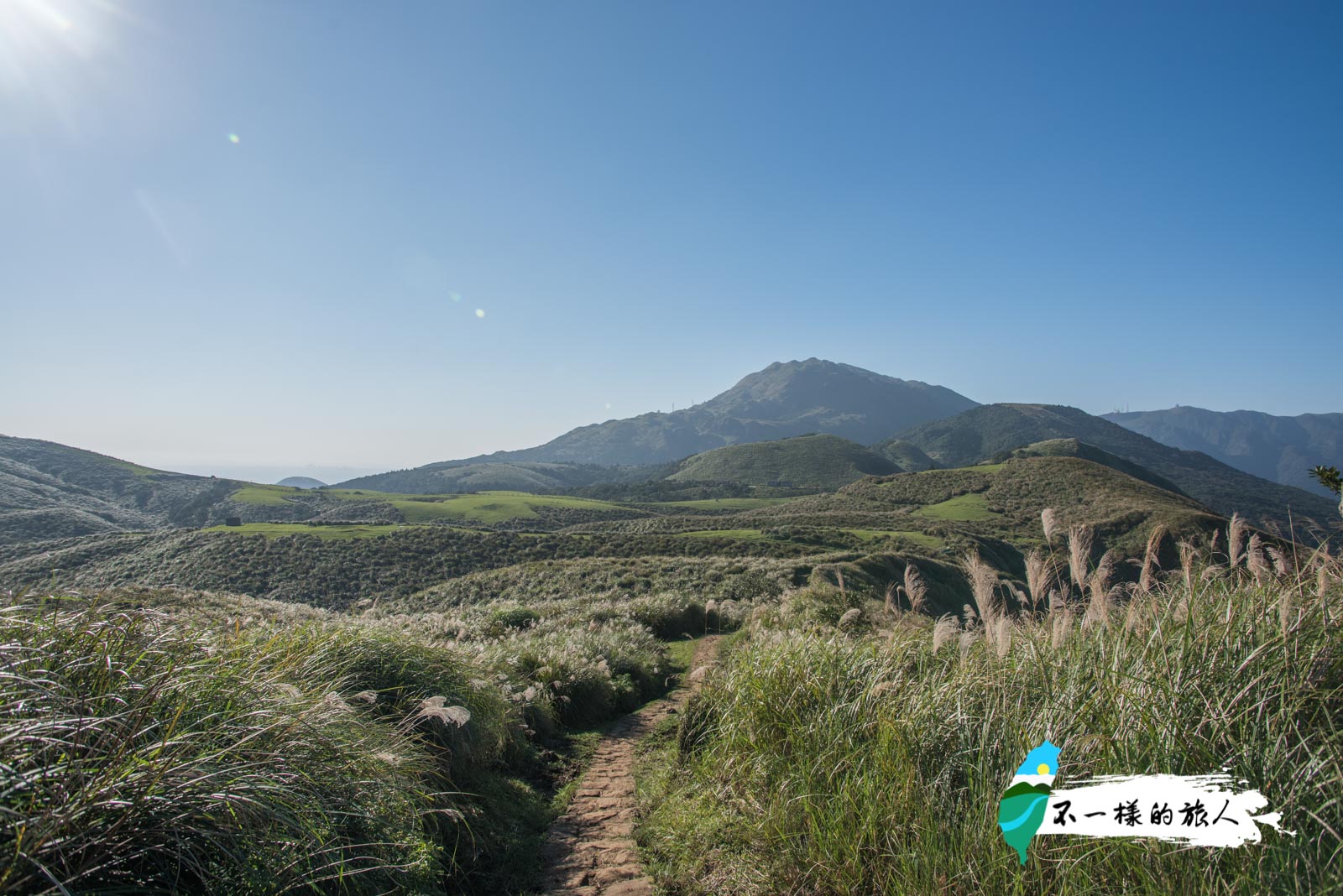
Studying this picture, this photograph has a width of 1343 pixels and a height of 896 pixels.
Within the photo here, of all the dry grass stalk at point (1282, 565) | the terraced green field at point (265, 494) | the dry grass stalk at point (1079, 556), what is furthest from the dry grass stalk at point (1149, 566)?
the terraced green field at point (265, 494)

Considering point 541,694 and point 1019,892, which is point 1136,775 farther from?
point 541,694

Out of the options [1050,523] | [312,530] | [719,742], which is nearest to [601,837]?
[719,742]

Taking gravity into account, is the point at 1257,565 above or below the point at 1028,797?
above

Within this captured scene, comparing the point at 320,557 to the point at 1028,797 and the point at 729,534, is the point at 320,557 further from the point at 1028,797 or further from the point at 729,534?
the point at 1028,797

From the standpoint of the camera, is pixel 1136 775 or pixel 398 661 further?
pixel 398 661

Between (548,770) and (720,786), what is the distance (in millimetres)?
2453

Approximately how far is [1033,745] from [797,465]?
588ft

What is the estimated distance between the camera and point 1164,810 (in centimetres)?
252

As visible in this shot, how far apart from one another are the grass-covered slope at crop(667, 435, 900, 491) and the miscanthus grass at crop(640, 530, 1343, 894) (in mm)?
158463

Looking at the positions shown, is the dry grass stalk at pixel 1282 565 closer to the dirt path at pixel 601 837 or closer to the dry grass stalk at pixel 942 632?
the dry grass stalk at pixel 942 632

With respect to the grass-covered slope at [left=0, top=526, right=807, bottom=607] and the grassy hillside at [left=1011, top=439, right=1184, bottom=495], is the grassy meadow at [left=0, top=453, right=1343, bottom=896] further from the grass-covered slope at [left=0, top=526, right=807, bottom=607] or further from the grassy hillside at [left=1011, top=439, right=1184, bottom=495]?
the grassy hillside at [left=1011, top=439, right=1184, bottom=495]

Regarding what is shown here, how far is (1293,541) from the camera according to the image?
3.88m

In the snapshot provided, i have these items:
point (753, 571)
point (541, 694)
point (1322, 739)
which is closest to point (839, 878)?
point (1322, 739)

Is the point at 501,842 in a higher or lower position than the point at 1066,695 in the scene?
lower
